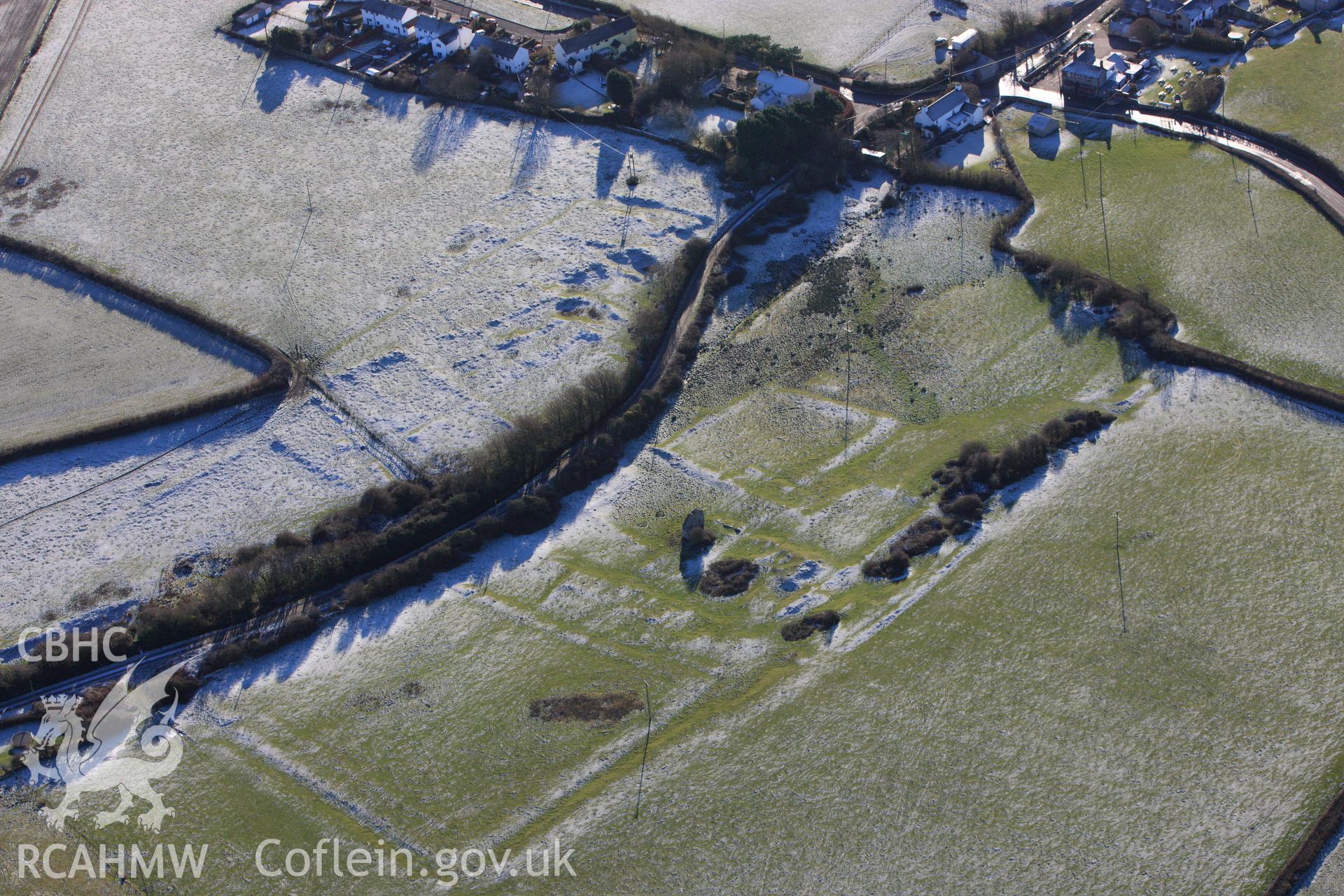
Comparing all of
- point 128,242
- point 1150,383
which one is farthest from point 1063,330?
point 128,242

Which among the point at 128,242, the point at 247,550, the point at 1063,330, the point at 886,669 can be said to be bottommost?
the point at 886,669

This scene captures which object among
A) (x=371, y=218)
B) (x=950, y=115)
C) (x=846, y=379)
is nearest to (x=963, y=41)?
(x=950, y=115)

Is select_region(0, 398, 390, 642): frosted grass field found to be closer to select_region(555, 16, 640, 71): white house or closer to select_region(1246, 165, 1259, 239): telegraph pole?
select_region(555, 16, 640, 71): white house

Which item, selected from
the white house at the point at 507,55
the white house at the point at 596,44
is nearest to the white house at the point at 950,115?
the white house at the point at 596,44

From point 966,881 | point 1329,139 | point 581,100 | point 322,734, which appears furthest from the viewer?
point 581,100

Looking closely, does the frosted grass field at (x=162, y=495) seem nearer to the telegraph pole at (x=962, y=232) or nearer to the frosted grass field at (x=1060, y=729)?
the frosted grass field at (x=1060, y=729)

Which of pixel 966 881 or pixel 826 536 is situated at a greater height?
pixel 826 536

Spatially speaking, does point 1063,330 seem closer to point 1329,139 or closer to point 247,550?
point 1329,139

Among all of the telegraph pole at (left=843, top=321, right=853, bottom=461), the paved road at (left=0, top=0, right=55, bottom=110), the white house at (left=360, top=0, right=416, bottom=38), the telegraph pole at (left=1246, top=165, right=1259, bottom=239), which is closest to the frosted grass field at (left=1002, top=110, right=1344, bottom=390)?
the telegraph pole at (left=1246, top=165, right=1259, bottom=239)
